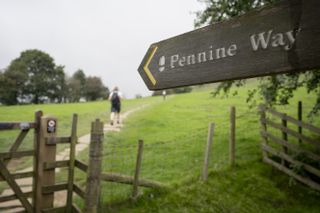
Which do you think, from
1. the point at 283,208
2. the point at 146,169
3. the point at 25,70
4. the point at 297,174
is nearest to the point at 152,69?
the point at 283,208

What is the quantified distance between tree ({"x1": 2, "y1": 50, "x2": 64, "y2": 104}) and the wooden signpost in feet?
172

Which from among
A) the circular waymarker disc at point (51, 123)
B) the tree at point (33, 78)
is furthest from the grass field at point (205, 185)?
the tree at point (33, 78)

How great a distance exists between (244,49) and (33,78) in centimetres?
5855

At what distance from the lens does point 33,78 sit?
53.6 meters

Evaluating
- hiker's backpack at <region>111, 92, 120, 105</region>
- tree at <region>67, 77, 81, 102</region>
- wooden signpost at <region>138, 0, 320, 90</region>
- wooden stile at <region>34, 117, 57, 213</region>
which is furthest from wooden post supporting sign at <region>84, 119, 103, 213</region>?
tree at <region>67, 77, 81, 102</region>

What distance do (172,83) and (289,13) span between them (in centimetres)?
87

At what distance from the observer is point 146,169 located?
694cm

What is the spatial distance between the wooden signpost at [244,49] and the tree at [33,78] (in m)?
52.4

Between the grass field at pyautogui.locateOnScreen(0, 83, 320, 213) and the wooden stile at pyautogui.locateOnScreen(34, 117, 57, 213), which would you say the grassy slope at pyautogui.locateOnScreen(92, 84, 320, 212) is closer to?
the grass field at pyautogui.locateOnScreen(0, 83, 320, 213)

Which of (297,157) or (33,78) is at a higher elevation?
(33,78)

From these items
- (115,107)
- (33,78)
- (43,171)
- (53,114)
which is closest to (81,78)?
(33,78)

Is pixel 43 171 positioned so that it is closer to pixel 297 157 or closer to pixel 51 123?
pixel 51 123

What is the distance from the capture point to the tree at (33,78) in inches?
1951

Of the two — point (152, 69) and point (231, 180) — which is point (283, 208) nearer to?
point (231, 180)
